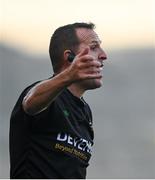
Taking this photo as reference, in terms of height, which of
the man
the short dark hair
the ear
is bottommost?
the man

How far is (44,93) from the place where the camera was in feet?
8.73

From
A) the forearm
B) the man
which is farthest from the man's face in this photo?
the forearm

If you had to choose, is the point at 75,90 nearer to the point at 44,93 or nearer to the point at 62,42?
the point at 62,42

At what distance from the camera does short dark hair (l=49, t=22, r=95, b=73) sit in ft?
10.4

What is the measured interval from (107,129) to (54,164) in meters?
6.89

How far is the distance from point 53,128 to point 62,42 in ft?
1.69

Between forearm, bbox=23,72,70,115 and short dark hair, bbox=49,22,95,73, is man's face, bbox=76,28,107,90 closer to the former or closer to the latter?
short dark hair, bbox=49,22,95,73

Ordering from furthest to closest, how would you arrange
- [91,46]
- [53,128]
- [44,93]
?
[91,46] < [53,128] < [44,93]

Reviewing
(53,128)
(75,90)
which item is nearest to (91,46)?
(75,90)

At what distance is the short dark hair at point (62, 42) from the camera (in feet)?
10.4

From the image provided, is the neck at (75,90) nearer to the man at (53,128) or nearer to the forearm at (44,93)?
the man at (53,128)

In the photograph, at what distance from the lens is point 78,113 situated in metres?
3.13

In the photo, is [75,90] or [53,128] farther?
[75,90]

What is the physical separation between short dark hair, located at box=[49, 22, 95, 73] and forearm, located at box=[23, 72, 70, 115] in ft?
1.41
